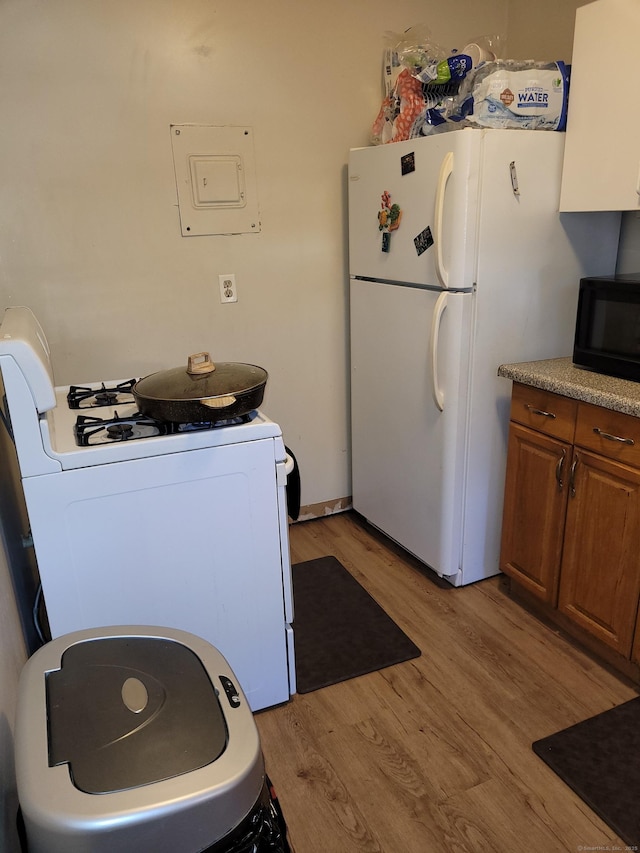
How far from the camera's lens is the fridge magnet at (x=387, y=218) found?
2459mm

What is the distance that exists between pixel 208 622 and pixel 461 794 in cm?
83

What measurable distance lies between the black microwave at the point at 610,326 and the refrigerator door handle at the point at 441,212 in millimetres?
484

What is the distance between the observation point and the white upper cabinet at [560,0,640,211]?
1.91 metres

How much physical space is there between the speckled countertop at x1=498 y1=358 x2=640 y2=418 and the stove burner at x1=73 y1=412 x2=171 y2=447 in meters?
1.24

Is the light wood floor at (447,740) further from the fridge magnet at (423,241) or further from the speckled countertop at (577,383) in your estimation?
the fridge magnet at (423,241)

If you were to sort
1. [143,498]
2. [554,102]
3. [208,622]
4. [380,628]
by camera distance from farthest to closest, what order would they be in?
[380,628], [554,102], [208,622], [143,498]

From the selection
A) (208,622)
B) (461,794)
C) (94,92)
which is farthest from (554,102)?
(461,794)

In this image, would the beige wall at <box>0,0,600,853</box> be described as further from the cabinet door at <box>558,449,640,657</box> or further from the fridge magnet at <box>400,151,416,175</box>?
the cabinet door at <box>558,449,640,657</box>

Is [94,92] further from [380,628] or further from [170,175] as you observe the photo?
[380,628]

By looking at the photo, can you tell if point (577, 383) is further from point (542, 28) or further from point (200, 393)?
point (542, 28)

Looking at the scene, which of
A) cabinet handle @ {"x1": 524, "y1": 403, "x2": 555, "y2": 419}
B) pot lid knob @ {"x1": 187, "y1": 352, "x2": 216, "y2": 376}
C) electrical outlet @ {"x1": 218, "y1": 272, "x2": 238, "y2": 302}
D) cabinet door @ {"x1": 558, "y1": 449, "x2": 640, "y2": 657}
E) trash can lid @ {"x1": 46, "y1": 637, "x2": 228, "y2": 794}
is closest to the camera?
trash can lid @ {"x1": 46, "y1": 637, "x2": 228, "y2": 794}

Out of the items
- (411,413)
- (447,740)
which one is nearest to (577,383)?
(411,413)

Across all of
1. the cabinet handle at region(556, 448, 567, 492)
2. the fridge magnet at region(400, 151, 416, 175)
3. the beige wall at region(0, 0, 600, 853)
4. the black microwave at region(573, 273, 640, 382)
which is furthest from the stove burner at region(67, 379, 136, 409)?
the black microwave at region(573, 273, 640, 382)

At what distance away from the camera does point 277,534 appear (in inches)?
71.2
